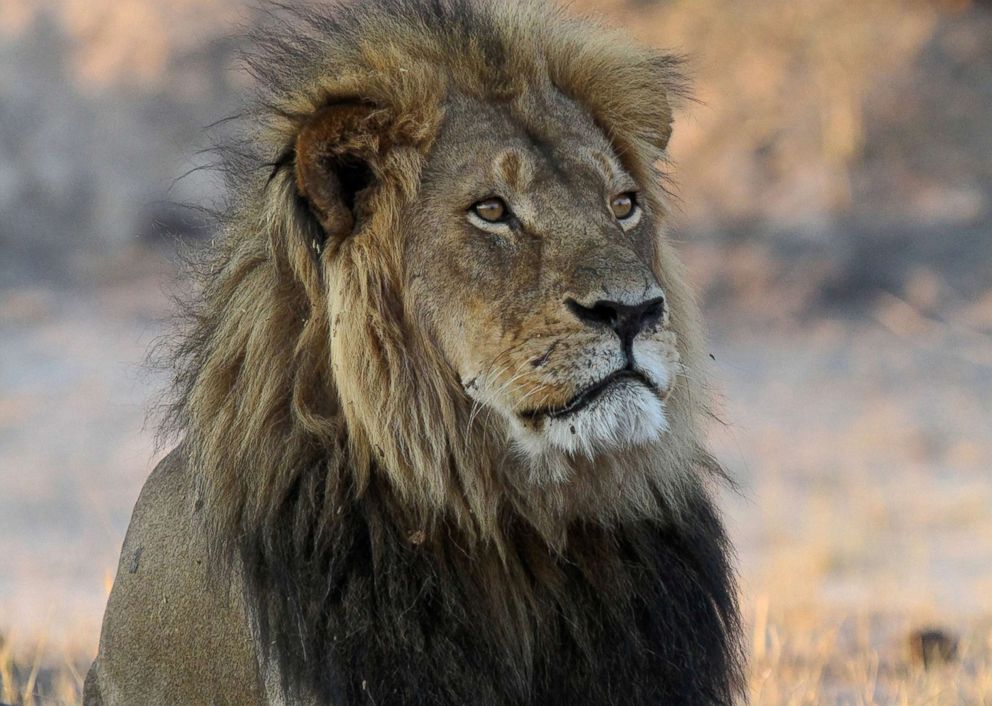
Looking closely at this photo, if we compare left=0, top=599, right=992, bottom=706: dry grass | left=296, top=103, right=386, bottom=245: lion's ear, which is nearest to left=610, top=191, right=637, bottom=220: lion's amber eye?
left=296, top=103, right=386, bottom=245: lion's ear

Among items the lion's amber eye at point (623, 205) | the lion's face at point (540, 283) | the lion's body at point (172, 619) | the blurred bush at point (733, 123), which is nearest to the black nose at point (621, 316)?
the lion's face at point (540, 283)

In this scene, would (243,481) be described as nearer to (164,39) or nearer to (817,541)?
(817,541)

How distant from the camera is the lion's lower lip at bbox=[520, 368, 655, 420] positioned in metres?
3.19

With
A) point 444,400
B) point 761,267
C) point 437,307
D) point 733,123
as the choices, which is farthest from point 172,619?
point 733,123

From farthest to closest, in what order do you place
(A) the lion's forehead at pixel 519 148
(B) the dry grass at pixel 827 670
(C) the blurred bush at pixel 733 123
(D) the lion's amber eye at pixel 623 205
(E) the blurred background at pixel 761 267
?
(C) the blurred bush at pixel 733 123
(E) the blurred background at pixel 761 267
(B) the dry grass at pixel 827 670
(D) the lion's amber eye at pixel 623 205
(A) the lion's forehead at pixel 519 148

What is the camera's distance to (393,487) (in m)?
3.43

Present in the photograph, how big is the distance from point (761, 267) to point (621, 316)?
442 inches

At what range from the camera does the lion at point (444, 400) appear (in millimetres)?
3322

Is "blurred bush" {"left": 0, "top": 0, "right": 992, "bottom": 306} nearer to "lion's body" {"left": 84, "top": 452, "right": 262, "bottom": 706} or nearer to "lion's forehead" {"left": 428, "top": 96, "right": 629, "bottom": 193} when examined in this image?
"lion's body" {"left": 84, "top": 452, "right": 262, "bottom": 706}

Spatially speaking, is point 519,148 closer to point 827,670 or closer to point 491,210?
point 491,210

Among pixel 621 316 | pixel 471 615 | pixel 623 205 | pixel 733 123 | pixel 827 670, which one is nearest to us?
pixel 621 316

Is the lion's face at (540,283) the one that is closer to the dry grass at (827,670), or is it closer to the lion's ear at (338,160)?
the lion's ear at (338,160)

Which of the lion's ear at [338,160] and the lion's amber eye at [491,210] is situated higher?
the lion's ear at [338,160]

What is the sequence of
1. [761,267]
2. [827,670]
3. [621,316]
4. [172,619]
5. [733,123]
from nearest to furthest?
[621,316] < [172,619] < [827,670] < [761,267] < [733,123]
